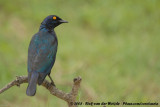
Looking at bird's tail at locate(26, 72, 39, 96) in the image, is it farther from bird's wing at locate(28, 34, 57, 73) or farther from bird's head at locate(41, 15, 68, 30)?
bird's head at locate(41, 15, 68, 30)

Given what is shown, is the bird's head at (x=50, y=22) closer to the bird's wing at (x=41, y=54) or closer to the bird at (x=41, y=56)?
the bird at (x=41, y=56)

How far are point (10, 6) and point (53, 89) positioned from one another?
528 centimetres

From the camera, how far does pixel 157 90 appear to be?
740cm

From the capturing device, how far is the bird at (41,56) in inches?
187

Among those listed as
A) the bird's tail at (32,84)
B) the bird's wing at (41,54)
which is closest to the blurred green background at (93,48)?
the bird's wing at (41,54)

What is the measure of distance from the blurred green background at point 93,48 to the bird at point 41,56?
39.7 inches

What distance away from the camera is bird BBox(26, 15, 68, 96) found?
474cm

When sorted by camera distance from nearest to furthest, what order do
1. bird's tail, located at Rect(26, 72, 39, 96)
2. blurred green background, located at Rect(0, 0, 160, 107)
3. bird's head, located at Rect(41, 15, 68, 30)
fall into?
bird's tail, located at Rect(26, 72, 39, 96), bird's head, located at Rect(41, 15, 68, 30), blurred green background, located at Rect(0, 0, 160, 107)

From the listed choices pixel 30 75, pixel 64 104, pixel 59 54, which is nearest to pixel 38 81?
pixel 30 75

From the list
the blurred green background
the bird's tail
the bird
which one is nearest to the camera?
the bird's tail

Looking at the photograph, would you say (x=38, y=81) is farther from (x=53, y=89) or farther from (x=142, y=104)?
(x=142, y=104)

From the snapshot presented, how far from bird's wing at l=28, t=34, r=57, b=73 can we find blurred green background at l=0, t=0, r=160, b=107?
1002mm

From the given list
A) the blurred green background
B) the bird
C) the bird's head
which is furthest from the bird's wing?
the blurred green background

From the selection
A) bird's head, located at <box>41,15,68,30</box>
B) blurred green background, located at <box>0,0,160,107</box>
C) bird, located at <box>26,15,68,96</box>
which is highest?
bird's head, located at <box>41,15,68,30</box>
